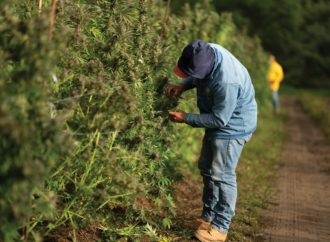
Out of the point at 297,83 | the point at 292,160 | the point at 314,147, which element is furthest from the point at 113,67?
the point at 297,83

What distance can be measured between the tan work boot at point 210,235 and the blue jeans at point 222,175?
5 centimetres

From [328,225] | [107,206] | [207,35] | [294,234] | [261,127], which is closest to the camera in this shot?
[107,206]

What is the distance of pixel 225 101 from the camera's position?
17.0 feet

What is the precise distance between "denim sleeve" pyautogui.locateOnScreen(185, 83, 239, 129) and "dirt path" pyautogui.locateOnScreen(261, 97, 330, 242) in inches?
62.1

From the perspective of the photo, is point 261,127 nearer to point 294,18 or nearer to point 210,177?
point 210,177

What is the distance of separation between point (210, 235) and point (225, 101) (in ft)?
4.25

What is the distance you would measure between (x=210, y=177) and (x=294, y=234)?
1.39m

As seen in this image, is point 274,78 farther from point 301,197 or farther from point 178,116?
point 178,116

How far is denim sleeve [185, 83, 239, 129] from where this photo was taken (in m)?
5.20

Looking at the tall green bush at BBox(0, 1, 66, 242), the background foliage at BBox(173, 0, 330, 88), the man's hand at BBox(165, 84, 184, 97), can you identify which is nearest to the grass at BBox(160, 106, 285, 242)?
the man's hand at BBox(165, 84, 184, 97)

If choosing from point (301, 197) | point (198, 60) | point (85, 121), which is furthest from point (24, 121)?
point (301, 197)

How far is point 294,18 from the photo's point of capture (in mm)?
53000

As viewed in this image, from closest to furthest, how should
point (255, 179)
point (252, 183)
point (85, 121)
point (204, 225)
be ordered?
point (85, 121), point (204, 225), point (252, 183), point (255, 179)

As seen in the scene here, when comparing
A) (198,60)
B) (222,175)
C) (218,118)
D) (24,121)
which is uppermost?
(198,60)
